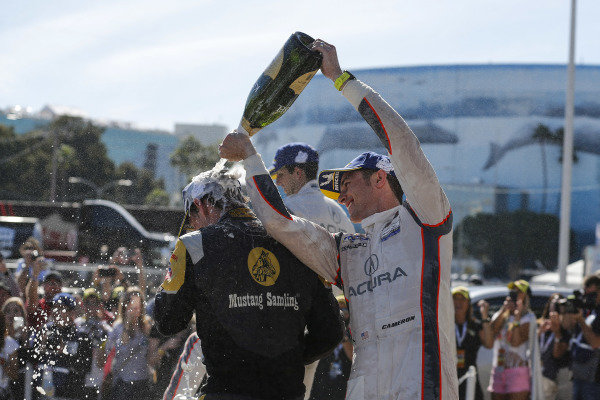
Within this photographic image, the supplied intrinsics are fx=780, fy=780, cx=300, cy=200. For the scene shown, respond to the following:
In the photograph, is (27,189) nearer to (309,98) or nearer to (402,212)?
(309,98)

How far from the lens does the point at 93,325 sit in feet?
20.2

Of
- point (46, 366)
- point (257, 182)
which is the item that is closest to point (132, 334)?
point (46, 366)

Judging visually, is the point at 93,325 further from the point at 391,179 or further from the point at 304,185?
the point at 391,179

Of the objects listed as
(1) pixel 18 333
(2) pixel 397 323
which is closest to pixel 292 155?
(2) pixel 397 323

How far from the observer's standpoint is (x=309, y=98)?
53219 mm

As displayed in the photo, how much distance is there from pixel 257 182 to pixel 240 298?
0.45 meters

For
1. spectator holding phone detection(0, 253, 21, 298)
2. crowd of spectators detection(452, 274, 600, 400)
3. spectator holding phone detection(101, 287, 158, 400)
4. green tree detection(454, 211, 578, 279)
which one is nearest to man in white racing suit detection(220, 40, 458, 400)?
spectator holding phone detection(101, 287, 158, 400)

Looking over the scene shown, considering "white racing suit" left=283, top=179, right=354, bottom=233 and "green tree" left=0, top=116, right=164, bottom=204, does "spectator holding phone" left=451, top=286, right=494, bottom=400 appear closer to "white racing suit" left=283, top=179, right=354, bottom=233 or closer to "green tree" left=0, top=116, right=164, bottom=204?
"white racing suit" left=283, top=179, right=354, bottom=233

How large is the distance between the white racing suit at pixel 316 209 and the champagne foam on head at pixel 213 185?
4.32ft

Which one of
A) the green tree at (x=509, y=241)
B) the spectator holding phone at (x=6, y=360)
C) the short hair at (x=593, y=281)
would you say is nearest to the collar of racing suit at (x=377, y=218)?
the spectator holding phone at (x=6, y=360)

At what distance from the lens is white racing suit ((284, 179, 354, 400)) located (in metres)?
4.50

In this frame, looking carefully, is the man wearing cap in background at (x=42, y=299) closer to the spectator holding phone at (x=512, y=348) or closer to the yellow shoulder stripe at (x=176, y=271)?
the yellow shoulder stripe at (x=176, y=271)

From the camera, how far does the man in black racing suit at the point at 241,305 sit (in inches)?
110

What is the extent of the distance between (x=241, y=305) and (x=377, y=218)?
64 cm
